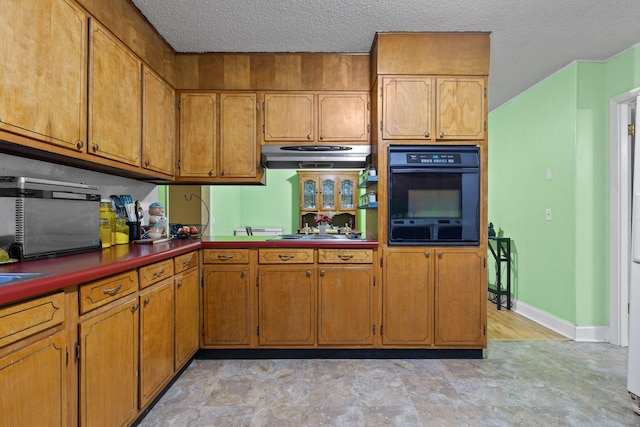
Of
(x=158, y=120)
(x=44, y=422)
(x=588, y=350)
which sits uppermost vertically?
(x=158, y=120)

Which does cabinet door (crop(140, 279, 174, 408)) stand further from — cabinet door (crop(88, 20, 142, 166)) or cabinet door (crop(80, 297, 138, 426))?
cabinet door (crop(88, 20, 142, 166))

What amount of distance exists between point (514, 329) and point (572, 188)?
1.46 m

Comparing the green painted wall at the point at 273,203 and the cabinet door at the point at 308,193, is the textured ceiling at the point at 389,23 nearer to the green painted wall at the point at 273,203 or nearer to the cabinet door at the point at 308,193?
the cabinet door at the point at 308,193

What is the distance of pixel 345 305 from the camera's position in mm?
2783

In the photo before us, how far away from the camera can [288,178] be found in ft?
22.6

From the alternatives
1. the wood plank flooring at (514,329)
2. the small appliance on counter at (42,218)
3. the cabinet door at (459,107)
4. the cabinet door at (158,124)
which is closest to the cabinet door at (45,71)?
the small appliance on counter at (42,218)

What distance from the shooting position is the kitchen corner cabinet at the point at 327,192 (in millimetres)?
6430

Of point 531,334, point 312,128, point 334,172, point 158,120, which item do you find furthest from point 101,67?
point 334,172

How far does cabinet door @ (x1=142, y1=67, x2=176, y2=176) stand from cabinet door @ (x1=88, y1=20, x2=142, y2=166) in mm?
89

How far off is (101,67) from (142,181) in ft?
4.07

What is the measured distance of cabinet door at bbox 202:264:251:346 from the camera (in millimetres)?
2787

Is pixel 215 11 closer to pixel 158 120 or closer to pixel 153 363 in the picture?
pixel 158 120

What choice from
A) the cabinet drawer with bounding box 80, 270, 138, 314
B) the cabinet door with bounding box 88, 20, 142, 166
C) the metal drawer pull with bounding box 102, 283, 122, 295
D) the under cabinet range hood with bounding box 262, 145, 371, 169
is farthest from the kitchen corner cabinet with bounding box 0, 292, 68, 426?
the under cabinet range hood with bounding box 262, 145, 371, 169

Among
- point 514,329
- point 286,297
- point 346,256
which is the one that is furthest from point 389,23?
point 514,329
